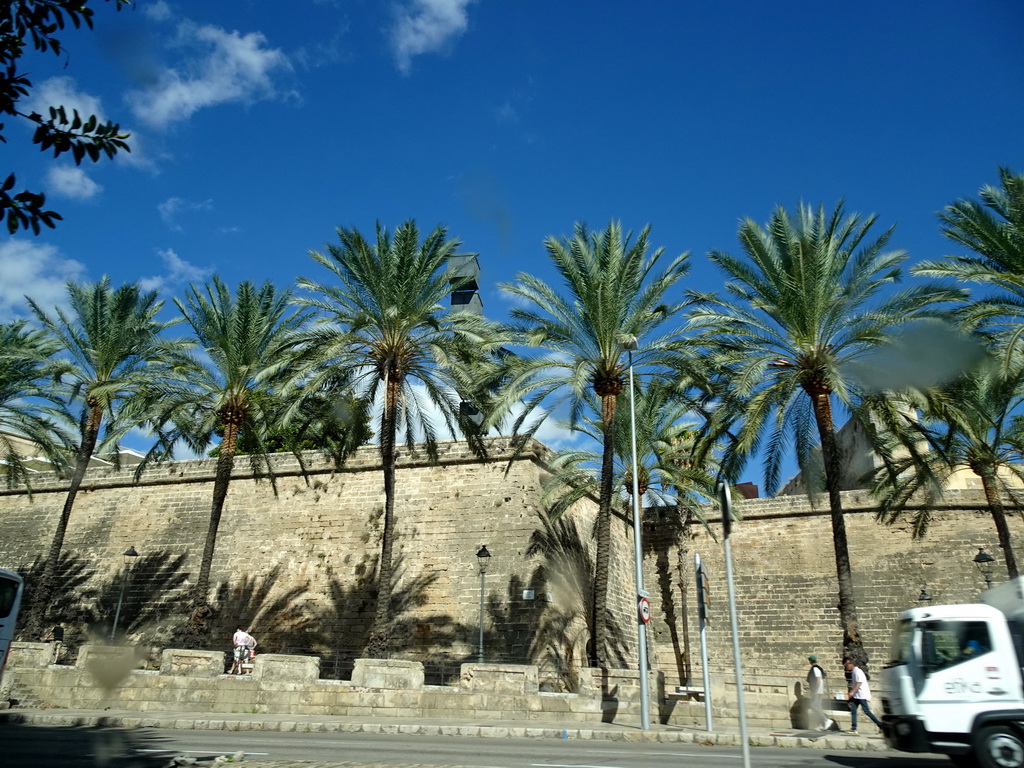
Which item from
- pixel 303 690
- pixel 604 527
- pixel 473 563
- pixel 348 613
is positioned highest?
pixel 604 527

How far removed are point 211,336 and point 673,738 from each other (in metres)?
14.8

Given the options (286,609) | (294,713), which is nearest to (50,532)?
(286,609)

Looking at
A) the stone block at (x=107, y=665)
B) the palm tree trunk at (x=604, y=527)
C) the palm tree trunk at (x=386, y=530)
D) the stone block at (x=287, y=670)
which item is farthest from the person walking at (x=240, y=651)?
the palm tree trunk at (x=604, y=527)

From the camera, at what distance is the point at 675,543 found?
85.4 ft

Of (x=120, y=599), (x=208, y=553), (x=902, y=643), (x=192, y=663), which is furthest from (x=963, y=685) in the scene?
(x=120, y=599)

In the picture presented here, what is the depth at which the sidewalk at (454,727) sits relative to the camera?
11672 millimetres

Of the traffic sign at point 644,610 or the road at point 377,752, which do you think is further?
the traffic sign at point 644,610

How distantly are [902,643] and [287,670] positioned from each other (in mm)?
11505

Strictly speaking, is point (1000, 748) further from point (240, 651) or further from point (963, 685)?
point (240, 651)

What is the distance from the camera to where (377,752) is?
10125 millimetres

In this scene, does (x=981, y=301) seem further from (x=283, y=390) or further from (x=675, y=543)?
(x=283, y=390)

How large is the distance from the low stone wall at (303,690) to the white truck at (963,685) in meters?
5.94

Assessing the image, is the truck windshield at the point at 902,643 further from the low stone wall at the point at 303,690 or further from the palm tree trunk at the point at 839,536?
the low stone wall at the point at 303,690

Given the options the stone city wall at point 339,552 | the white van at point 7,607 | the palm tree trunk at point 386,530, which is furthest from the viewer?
the stone city wall at point 339,552
